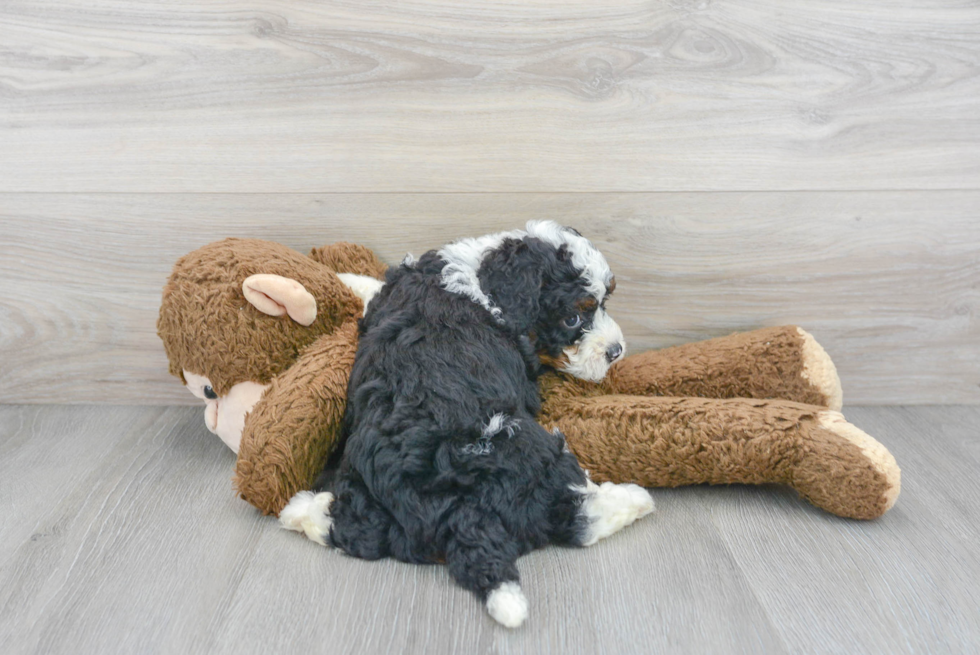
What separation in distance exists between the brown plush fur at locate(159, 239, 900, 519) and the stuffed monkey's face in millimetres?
22

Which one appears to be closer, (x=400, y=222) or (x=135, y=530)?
(x=135, y=530)

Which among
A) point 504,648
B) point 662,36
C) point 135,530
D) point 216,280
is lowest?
point 135,530

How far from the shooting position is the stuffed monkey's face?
1329 millimetres

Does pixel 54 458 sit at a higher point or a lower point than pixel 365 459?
lower

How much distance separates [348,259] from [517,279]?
1.42 feet

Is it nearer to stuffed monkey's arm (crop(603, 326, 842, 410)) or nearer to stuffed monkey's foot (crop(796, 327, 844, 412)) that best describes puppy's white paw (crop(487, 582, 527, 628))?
stuffed monkey's arm (crop(603, 326, 842, 410))

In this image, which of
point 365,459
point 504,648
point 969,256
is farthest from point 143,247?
point 969,256

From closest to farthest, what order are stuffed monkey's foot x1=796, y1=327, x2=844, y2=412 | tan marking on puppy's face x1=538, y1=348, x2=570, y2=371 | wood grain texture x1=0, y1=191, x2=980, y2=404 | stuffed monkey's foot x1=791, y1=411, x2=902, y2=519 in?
1. stuffed monkey's foot x1=791, y1=411, x2=902, y2=519
2. tan marking on puppy's face x1=538, y1=348, x2=570, y2=371
3. stuffed monkey's foot x1=796, y1=327, x2=844, y2=412
4. wood grain texture x1=0, y1=191, x2=980, y2=404

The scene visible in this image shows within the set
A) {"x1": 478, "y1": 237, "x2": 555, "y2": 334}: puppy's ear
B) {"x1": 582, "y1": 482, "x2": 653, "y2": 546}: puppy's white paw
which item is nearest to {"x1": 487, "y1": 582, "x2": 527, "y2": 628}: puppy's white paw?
{"x1": 582, "y1": 482, "x2": 653, "y2": 546}: puppy's white paw

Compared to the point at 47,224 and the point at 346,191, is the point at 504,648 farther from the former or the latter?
the point at 47,224

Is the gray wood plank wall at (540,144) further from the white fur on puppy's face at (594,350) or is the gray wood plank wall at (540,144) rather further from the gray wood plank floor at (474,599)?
the gray wood plank floor at (474,599)

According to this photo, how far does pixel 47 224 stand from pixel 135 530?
744mm

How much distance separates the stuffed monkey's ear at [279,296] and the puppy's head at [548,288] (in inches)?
10.6

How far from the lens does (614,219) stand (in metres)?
1.51
